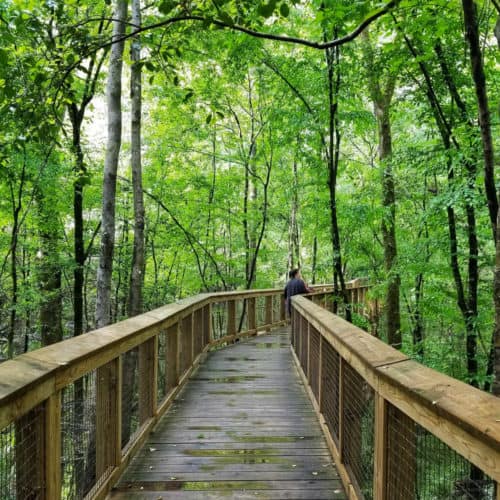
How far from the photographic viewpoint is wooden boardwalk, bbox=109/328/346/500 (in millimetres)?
3256

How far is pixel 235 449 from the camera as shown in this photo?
402 cm

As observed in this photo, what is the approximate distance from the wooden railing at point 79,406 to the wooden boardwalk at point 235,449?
22cm

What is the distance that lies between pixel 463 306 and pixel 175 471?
5.96 metres

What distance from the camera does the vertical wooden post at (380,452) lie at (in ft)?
7.50

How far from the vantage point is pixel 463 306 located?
7.57 meters

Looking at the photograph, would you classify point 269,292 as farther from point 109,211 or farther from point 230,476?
point 230,476

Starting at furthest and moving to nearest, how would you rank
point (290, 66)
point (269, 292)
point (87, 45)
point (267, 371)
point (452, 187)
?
1. point (269, 292)
2. point (290, 66)
3. point (267, 371)
4. point (452, 187)
5. point (87, 45)

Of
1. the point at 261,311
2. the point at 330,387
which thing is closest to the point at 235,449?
the point at 330,387

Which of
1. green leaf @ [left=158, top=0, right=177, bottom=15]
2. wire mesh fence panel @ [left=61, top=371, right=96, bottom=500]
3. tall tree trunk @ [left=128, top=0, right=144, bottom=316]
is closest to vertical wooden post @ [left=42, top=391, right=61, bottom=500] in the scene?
wire mesh fence panel @ [left=61, top=371, right=96, bottom=500]

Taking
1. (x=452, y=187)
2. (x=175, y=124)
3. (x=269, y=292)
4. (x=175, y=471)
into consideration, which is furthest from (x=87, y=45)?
(x=175, y=124)

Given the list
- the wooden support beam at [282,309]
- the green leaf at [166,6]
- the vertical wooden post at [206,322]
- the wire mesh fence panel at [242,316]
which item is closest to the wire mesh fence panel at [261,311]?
the wire mesh fence panel at [242,316]

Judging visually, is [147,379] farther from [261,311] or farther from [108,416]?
[261,311]

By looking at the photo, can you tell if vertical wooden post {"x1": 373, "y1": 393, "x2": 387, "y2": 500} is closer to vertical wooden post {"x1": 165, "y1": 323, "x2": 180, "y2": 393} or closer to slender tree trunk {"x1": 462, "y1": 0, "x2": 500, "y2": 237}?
slender tree trunk {"x1": 462, "y1": 0, "x2": 500, "y2": 237}

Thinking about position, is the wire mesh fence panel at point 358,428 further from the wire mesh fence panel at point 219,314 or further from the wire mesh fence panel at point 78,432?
the wire mesh fence panel at point 219,314
